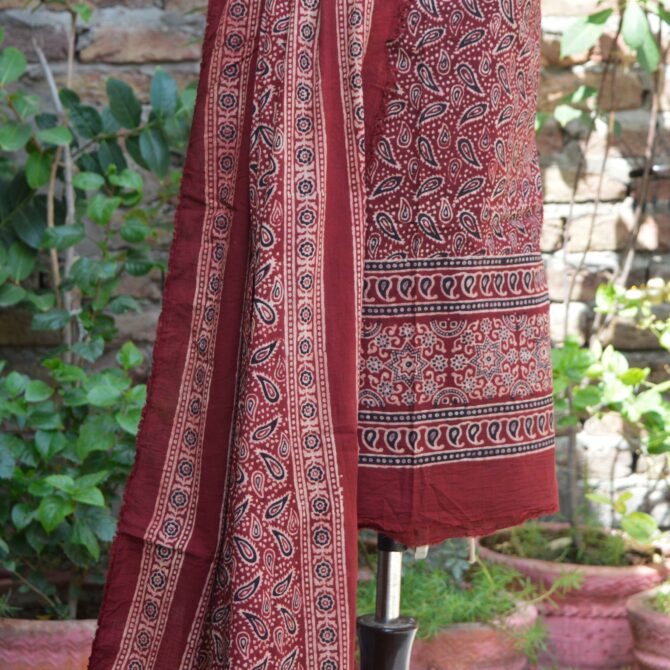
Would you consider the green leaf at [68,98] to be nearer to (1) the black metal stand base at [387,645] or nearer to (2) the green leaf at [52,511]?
(2) the green leaf at [52,511]

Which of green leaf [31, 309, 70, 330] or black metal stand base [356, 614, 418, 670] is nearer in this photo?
black metal stand base [356, 614, 418, 670]

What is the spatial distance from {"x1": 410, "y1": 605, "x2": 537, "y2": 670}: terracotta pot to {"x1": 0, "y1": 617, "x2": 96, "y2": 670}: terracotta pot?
58 cm

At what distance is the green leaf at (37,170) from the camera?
6.27 ft

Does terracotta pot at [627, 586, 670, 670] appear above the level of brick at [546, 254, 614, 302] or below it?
below

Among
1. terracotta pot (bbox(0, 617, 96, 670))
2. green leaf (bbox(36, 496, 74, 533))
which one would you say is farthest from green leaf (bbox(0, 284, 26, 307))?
terracotta pot (bbox(0, 617, 96, 670))

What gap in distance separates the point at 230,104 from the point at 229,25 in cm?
8

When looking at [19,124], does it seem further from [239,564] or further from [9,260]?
[239,564]

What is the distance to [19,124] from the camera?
73.9 inches

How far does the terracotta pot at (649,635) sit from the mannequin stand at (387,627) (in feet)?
3.08

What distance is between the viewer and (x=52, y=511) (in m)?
1.62

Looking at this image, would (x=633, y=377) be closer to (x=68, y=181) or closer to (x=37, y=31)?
(x=68, y=181)

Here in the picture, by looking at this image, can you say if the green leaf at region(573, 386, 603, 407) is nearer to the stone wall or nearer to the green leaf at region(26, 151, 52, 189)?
the stone wall

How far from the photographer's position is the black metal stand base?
1.12 metres

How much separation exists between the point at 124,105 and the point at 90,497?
0.77m
